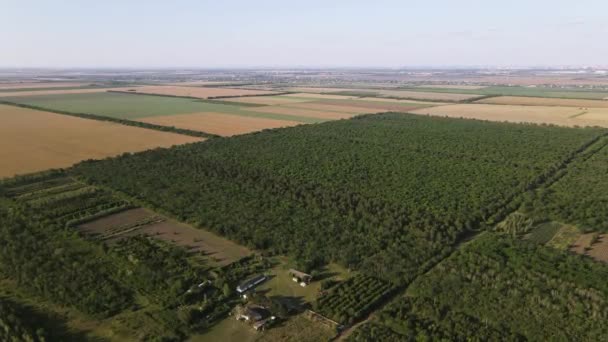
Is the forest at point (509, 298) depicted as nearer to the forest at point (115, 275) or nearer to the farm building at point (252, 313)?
the farm building at point (252, 313)

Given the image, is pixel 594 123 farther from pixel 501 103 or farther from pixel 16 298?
pixel 16 298

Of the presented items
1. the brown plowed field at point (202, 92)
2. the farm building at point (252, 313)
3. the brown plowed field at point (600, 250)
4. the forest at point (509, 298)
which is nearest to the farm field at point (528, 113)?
the brown plowed field at point (600, 250)

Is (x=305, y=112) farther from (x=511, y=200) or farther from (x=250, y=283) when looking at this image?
(x=250, y=283)

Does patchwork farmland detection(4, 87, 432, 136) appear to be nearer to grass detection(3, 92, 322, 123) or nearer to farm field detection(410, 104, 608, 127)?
grass detection(3, 92, 322, 123)

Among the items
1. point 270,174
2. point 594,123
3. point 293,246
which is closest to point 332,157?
point 270,174

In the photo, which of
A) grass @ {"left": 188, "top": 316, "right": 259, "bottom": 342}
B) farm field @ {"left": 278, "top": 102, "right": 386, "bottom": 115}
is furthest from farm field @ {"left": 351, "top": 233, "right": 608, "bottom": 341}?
farm field @ {"left": 278, "top": 102, "right": 386, "bottom": 115}

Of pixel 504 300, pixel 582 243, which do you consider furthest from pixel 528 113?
pixel 504 300
